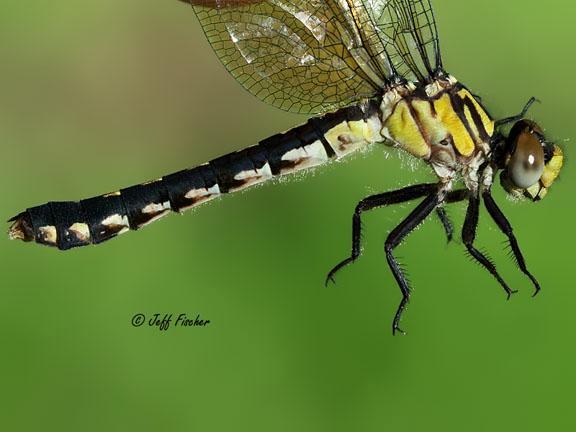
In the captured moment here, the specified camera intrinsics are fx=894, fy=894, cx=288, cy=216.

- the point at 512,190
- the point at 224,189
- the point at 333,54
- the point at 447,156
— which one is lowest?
the point at 512,190

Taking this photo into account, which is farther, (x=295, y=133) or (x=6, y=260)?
(x=6, y=260)

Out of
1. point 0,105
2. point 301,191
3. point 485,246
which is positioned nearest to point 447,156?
point 485,246

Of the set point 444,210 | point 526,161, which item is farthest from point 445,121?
point 444,210

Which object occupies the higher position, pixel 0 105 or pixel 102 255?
pixel 0 105

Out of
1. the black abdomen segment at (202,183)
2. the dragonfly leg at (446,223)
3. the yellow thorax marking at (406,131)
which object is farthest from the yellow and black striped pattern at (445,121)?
the dragonfly leg at (446,223)

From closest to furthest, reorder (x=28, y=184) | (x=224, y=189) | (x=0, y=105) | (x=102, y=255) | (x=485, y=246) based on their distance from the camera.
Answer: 1. (x=224, y=189)
2. (x=485, y=246)
3. (x=102, y=255)
4. (x=28, y=184)
5. (x=0, y=105)

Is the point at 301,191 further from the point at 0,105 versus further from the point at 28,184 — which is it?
the point at 0,105

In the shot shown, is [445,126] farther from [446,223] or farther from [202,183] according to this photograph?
[202,183]

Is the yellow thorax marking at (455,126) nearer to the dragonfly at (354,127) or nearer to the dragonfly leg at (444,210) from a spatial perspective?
the dragonfly at (354,127)
